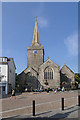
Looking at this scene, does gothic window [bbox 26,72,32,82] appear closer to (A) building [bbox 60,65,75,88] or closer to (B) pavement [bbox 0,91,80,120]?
(A) building [bbox 60,65,75,88]

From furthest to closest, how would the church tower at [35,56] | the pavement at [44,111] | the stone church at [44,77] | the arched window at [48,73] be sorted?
the church tower at [35,56]
the arched window at [48,73]
the stone church at [44,77]
the pavement at [44,111]

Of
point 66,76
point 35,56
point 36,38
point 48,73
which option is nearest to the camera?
point 48,73

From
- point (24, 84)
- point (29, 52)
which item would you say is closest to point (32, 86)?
point (24, 84)

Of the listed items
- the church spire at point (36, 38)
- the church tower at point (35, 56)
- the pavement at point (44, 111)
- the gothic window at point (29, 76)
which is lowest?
the pavement at point (44, 111)

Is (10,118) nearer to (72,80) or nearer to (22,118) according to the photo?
(22,118)

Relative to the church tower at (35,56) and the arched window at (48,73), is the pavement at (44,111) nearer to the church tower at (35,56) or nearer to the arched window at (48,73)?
the arched window at (48,73)

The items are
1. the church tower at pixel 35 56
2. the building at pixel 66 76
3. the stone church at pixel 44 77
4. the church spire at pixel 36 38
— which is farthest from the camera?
the church spire at pixel 36 38

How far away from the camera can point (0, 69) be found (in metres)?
35.1

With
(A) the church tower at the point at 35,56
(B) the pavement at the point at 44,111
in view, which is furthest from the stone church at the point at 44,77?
(B) the pavement at the point at 44,111

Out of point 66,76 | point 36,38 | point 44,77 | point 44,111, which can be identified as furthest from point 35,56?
point 44,111

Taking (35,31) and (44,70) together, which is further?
(35,31)

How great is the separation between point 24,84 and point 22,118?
41.3 meters

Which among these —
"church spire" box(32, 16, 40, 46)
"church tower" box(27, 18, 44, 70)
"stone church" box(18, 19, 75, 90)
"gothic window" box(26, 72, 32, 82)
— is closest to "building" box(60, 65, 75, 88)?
"stone church" box(18, 19, 75, 90)

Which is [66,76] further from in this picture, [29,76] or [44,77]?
[29,76]
